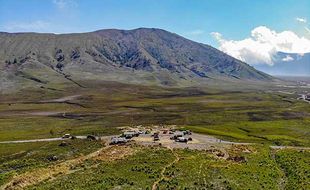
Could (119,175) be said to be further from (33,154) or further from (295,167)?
(295,167)

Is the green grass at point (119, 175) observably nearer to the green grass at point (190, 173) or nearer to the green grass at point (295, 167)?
the green grass at point (190, 173)

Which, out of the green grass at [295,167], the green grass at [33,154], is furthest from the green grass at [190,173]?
the green grass at [33,154]

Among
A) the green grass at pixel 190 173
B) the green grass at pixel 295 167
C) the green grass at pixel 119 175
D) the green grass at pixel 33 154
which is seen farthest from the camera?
the green grass at pixel 33 154

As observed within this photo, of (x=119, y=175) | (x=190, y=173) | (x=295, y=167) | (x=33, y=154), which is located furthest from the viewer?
(x=33, y=154)

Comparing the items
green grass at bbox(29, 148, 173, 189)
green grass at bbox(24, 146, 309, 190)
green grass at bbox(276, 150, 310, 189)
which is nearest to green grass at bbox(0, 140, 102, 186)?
green grass at bbox(29, 148, 173, 189)

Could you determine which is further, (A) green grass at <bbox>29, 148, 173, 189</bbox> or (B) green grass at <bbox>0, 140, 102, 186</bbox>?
(B) green grass at <bbox>0, 140, 102, 186</bbox>

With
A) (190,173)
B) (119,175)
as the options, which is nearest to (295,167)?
(190,173)

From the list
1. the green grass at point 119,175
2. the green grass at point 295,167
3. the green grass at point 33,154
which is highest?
the green grass at point 295,167

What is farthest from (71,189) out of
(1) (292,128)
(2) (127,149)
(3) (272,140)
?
(1) (292,128)

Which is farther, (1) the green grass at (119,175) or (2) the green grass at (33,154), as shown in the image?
(2) the green grass at (33,154)

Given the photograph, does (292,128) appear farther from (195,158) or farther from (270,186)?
(270,186)

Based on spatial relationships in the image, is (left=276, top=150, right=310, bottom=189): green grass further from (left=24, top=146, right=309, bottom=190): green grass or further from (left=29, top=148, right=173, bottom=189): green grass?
(left=29, top=148, right=173, bottom=189): green grass
